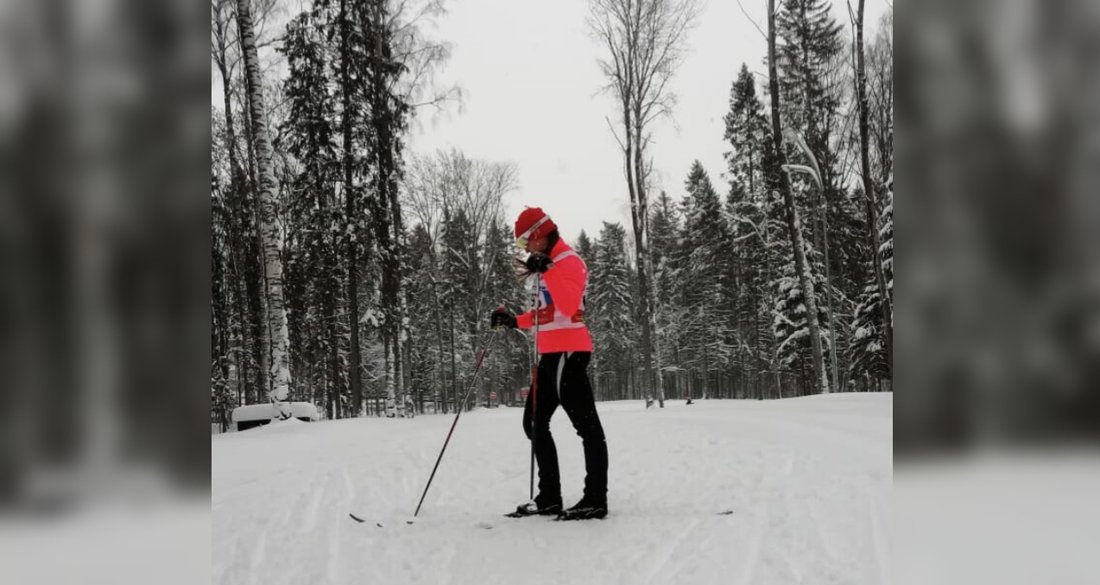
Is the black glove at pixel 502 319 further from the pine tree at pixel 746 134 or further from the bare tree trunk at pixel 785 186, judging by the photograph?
the pine tree at pixel 746 134

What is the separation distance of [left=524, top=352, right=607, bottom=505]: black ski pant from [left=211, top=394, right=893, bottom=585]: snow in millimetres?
257

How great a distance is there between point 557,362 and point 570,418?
0.40 metres

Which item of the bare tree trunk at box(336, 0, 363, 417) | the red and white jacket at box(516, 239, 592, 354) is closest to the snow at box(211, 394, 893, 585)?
the red and white jacket at box(516, 239, 592, 354)

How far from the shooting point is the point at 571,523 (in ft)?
12.9

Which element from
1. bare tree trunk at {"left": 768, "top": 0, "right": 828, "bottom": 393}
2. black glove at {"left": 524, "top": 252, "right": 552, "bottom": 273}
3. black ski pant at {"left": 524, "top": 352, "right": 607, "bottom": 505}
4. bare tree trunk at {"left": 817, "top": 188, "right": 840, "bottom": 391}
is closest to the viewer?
black ski pant at {"left": 524, "top": 352, "right": 607, "bottom": 505}

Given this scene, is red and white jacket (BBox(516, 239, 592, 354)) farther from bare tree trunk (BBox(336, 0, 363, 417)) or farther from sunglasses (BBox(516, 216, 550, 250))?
bare tree trunk (BBox(336, 0, 363, 417))

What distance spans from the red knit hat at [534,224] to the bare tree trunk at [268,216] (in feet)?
22.3

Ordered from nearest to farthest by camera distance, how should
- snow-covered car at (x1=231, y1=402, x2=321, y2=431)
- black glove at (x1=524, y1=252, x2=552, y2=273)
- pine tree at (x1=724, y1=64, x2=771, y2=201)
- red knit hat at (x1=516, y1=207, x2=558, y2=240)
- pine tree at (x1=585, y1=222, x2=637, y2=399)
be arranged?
black glove at (x1=524, y1=252, x2=552, y2=273)
red knit hat at (x1=516, y1=207, x2=558, y2=240)
snow-covered car at (x1=231, y1=402, x2=321, y2=431)
pine tree at (x1=724, y1=64, x2=771, y2=201)
pine tree at (x1=585, y1=222, x2=637, y2=399)

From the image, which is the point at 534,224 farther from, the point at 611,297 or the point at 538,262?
the point at 611,297

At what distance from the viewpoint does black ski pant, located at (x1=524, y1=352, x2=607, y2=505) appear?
4.05 m
